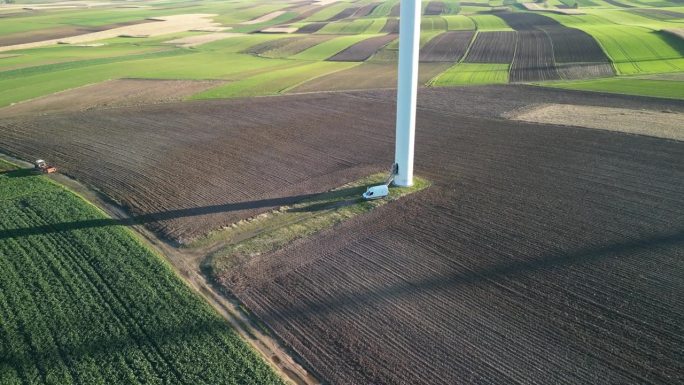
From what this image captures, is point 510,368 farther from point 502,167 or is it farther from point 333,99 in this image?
point 333,99

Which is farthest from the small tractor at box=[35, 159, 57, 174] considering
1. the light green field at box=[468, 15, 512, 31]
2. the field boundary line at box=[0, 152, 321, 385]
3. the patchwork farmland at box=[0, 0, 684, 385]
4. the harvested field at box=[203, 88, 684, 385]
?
the light green field at box=[468, 15, 512, 31]

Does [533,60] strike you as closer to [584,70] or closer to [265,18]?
[584,70]

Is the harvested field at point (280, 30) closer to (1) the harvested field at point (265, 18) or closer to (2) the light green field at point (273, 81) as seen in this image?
(1) the harvested field at point (265, 18)

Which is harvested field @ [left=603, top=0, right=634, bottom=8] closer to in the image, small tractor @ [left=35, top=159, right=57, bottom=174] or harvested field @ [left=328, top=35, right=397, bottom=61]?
harvested field @ [left=328, top=35, right=397, bottom=61]

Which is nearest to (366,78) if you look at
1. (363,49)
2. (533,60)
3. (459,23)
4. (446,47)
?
(533,60)

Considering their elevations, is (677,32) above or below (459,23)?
below

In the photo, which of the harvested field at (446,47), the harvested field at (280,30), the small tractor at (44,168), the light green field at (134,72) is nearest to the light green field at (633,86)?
the harvested field at (446,47)
